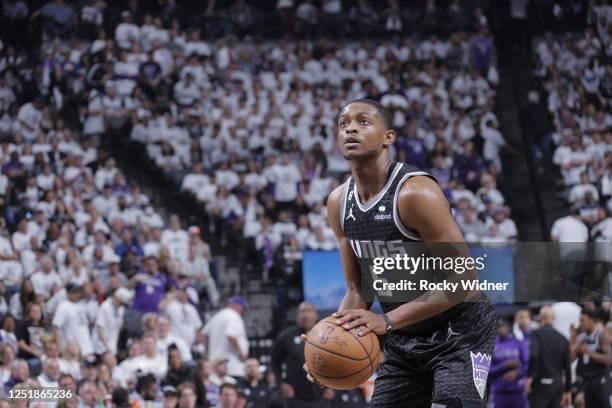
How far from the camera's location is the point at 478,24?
21.1 m

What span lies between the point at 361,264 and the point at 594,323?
5.26 meters

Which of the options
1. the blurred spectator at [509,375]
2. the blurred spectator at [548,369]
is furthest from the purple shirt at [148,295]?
the blurred spectator at [548,369]

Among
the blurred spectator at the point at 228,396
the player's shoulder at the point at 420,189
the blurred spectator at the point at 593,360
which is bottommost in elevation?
the blurred spectator at the point at 228,396

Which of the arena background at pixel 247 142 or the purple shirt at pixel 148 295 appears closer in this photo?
the purple shirt at pixel 148 295

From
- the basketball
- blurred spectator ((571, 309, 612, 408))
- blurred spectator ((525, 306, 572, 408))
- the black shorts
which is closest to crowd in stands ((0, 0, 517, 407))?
blurred spectator ((525, 306, 572, 408))

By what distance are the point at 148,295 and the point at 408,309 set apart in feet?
26.0

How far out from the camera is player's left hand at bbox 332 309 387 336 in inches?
194

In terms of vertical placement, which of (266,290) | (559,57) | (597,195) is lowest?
(266,290)

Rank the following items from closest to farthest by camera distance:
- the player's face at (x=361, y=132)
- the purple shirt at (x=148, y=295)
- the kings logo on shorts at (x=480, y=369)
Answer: the kings logo on shorts at (x=480, y=369) < the player's face at (x=361, y=132) < the purple shirt at (x=148, y=295)

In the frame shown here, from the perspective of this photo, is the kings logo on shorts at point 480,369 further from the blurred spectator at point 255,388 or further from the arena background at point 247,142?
the blurred spectator at point 255,388

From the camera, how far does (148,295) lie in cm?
1246

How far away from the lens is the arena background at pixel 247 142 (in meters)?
12.8

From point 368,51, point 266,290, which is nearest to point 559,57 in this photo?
point 368,51

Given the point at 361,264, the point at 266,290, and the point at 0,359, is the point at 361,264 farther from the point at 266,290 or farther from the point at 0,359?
the point at 266,290
